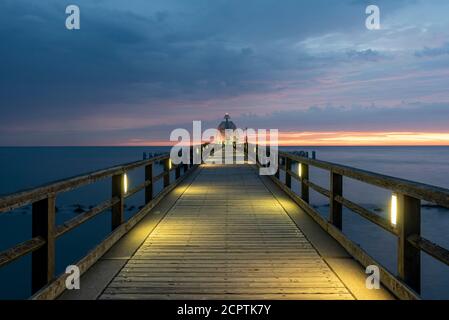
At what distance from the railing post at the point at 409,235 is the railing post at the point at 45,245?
3.32 meters

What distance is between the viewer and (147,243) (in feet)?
20.2

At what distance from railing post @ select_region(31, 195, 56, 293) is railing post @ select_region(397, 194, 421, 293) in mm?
3323

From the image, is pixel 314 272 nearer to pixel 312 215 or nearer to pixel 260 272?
pixel 260 272

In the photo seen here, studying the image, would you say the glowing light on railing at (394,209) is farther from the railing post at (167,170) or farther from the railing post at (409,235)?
the railing post at (167,170)

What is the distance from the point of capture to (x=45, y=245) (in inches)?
148

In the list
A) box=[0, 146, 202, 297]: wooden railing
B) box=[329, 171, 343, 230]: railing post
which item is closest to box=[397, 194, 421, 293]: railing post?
box=[329, 171, 343, 230]: railing post

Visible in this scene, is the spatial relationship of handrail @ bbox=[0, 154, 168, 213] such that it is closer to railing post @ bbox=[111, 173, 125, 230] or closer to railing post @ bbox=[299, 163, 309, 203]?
railing post @ bbox=[111, 173, 125, 230]

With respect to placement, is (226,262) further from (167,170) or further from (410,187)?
(167,170)

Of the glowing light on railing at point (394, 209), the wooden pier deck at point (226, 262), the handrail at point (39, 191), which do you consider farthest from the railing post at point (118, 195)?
the glowing light on railing at point (394, 209)

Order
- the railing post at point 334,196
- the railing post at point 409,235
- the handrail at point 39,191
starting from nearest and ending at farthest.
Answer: the handrail at point 39,191
the railing post at point 409,235
the railing post at point 334,196

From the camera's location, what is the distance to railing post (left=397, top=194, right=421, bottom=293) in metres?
3.70

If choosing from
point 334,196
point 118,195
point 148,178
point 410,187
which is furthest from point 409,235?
point 148,178

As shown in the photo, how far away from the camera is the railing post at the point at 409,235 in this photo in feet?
12.1
